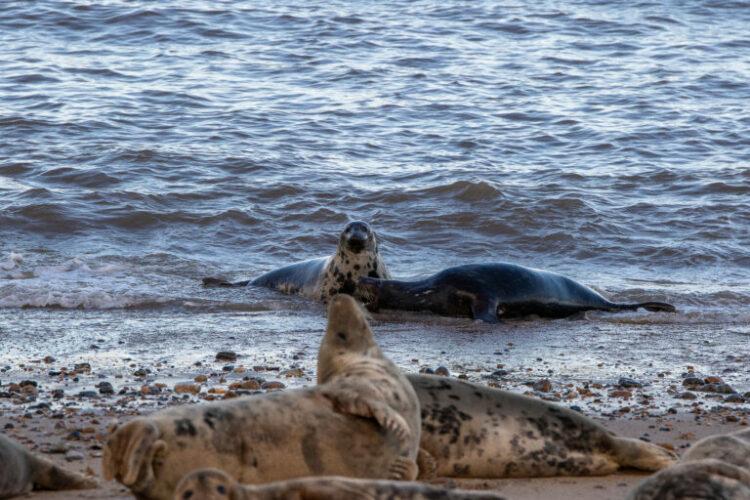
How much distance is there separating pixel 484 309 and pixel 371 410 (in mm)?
5463

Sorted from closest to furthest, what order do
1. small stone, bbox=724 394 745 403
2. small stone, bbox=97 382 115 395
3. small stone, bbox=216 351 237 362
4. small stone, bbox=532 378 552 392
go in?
small stone, bbox=97 382 115 395 → small stone, bbox=724 394 745 403 → small stone, bbox=532 378 552 392 → small stone, bbox=216 351 237 362

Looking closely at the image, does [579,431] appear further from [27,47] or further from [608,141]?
[27,47]

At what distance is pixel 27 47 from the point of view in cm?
2064

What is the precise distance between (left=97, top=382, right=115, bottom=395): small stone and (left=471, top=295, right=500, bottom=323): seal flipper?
3634 millimetres

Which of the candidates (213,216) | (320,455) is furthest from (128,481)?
(213,216)

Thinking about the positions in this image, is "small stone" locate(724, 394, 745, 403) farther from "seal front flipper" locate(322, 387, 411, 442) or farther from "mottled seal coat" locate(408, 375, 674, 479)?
"seal front flipper" locate(322, 387, 411, 442)

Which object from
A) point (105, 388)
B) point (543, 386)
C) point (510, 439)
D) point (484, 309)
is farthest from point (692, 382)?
point (105, 388)

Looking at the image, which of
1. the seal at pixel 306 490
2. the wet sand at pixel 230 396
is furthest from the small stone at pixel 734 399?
the seal at pixel 306 490

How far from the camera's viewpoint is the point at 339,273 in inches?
413

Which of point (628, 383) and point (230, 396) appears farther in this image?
point (628, 383)

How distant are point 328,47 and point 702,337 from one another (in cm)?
1344

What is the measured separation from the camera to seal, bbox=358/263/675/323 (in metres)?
9.47

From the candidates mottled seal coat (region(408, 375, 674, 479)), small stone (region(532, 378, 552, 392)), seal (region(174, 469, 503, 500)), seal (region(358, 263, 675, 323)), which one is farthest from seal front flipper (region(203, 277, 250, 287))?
seal (region(174, 469, 503, 500))

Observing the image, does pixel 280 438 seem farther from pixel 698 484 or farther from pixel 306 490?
pixel 698 484
